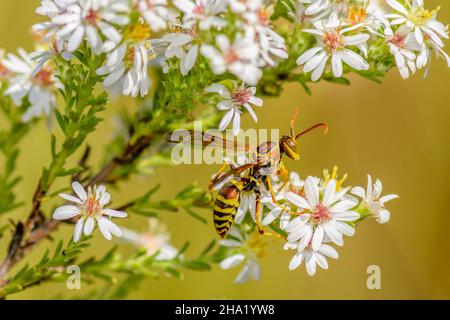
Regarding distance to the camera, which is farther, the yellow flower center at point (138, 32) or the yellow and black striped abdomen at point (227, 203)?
the yellow and black striped abdomen at point (227, 203)

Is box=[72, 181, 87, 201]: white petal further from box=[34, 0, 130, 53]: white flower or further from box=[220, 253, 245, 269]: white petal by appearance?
box=[220, 253, 245, 269]: white petal

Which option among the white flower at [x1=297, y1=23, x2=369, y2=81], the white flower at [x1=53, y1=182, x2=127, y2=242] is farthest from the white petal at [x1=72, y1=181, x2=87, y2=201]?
the white flower at [x1=297, y1=23, x2=369, y2=81]

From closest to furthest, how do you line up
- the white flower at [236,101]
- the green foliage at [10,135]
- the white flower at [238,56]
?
1. the white flower at [238,56]
2. the white flower at [236,101]
3. the green foliage at [10,135]

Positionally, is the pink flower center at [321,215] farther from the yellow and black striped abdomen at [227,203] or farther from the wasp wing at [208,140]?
the wasp wing at [208,140]

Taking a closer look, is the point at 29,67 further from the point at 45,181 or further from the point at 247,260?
the point at 247,260

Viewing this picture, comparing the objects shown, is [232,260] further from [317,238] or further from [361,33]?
[361,33]

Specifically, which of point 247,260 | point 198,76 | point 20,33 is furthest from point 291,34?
point 20,33

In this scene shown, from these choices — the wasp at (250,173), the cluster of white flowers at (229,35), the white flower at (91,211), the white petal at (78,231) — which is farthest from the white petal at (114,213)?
the cluster of white flowers at (229,35)
